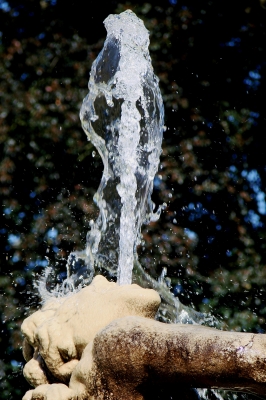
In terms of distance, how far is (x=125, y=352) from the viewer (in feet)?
6.98

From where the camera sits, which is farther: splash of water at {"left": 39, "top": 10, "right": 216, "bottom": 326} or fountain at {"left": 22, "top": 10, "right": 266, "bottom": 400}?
splash of water at {"left": 39, "top": 10, "right": 216, "bottom": 326}

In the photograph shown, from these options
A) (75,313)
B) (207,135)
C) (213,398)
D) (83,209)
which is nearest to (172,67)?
(207,135)

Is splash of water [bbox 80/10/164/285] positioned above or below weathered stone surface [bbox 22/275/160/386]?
below

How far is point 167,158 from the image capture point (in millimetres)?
6316

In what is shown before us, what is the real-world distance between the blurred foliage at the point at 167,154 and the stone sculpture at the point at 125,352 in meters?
3.33

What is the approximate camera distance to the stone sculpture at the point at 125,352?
1.95 m

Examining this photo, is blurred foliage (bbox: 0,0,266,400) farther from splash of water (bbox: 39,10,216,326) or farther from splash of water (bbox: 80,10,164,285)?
splash of water (bbox: 80,10,164,285)

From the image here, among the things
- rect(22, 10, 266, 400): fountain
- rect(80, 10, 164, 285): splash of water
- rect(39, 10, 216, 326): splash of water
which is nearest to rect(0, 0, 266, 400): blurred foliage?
rect(39, 10, 216, 326): splash of water

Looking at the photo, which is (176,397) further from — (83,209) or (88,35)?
(88,35)

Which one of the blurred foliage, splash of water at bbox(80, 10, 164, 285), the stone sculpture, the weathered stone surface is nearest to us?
the stone sculpture

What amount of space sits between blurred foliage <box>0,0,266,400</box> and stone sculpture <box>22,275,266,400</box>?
3.33 metres

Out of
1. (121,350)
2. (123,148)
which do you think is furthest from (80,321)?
(123,148)

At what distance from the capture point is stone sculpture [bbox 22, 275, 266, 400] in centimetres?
195

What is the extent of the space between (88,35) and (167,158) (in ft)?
4.90
